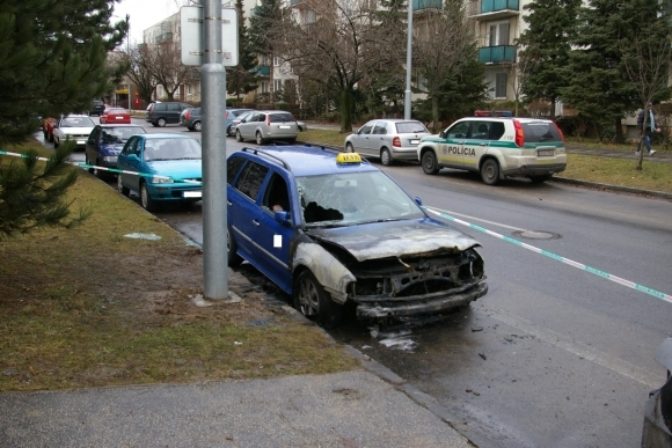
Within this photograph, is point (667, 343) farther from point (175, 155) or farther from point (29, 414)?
point (175, 155)

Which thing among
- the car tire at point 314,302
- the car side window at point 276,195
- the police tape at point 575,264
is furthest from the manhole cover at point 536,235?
the car tire at point 314,302

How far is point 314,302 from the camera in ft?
21.9

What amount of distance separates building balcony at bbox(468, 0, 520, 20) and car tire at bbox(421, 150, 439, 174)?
902 inches

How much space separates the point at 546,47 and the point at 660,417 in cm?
3232

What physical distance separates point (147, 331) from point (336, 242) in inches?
75.9

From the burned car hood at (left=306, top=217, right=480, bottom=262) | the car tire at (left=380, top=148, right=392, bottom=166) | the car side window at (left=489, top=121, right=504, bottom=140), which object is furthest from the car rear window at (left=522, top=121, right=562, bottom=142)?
the burned car hood at (left=306, top=217, right=480, bottom=262)

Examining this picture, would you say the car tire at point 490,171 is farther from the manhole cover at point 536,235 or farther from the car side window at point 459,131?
the manhole cover at point 536,235

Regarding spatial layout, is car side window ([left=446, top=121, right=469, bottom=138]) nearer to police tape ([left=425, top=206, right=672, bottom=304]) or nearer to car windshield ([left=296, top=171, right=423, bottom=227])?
police tape ([left=425, top=206, right=672, bottom=304])

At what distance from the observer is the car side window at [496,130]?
58.2 feet

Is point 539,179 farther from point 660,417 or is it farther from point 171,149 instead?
point 660,417

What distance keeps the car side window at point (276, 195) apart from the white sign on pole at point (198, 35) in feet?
5.08

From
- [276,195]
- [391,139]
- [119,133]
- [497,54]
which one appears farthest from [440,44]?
[276,195]

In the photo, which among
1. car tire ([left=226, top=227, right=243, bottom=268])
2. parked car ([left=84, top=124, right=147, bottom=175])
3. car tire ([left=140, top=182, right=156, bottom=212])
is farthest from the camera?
parked car ([left=84, top=124, right=147, bottom=175])

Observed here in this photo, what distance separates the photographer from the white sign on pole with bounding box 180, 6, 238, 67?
6.70 meters
